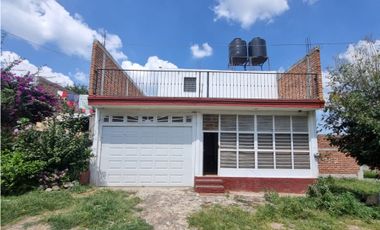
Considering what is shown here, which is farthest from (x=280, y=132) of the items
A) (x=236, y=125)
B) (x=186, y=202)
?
(x=186, y=202)

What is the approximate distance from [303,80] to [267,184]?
197 inches

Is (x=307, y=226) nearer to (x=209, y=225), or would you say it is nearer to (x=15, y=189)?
(x=209, y=225)

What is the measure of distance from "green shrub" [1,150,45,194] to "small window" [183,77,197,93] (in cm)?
922

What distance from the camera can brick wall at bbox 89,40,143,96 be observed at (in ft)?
37.9

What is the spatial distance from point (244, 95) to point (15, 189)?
1115 cm

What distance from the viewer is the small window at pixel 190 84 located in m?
17.3

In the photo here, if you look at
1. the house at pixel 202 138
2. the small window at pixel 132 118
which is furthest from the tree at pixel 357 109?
the small window at pixel 132 118

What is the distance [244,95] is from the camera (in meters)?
16.4

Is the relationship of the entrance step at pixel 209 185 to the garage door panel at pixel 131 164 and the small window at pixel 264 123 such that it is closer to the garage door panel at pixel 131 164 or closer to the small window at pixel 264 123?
the garage door panel at pixel 131 164

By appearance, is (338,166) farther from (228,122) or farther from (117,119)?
(117,119)

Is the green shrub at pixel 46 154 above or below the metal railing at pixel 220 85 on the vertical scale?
below

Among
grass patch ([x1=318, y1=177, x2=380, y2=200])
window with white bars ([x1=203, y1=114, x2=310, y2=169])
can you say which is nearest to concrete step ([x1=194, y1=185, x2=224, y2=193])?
window with white bars ([x1=203, y1=114, x2=310, y2=169])

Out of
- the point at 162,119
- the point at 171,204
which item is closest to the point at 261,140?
the point at 162,119

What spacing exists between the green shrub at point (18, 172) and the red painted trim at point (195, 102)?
2.76 m
